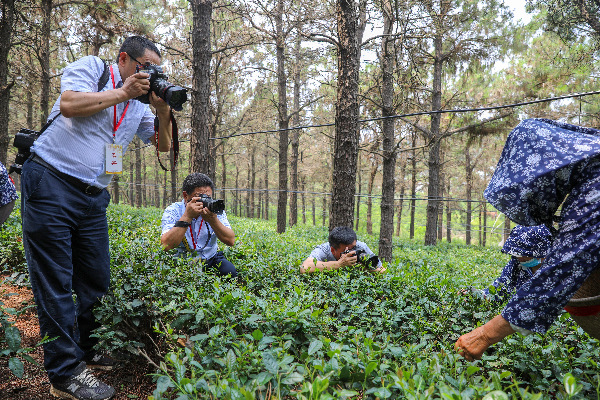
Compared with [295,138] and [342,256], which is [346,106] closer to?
[342,256]

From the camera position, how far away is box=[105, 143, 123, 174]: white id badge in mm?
Result: 2441

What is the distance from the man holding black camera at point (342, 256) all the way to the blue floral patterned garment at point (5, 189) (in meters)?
2.46

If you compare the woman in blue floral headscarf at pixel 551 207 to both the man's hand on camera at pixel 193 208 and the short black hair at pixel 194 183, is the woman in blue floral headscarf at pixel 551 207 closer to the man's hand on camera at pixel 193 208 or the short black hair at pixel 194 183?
the man's hand on camera at pixel 193 208

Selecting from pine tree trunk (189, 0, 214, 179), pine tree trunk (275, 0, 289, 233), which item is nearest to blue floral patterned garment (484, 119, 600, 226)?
pine tree trunk (189, 0, 214, 179)

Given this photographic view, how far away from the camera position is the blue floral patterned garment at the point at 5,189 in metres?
2.60

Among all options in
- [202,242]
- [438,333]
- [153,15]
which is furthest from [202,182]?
[153,15]

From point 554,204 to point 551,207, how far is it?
0.07 ft

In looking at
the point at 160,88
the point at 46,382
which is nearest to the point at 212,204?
the point at 160,88

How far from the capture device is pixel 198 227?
3939 millimetres

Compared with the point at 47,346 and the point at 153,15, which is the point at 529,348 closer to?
the point at 47,346

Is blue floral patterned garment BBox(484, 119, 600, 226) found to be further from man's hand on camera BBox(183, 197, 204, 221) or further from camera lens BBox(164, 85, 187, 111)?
man's hand on camera BBox(183, 197, 204, 221)

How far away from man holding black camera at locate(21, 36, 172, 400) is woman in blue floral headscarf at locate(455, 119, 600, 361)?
2273 mm

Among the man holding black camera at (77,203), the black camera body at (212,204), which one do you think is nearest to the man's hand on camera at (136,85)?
the man holding black camera at (77,203)

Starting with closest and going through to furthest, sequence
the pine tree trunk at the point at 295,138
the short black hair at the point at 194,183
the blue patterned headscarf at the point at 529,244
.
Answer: the blue patterned headscarf at the point at 529,244 → the short black hair at the point at 194,183 → the pine tree trunk at the point at 295,138
